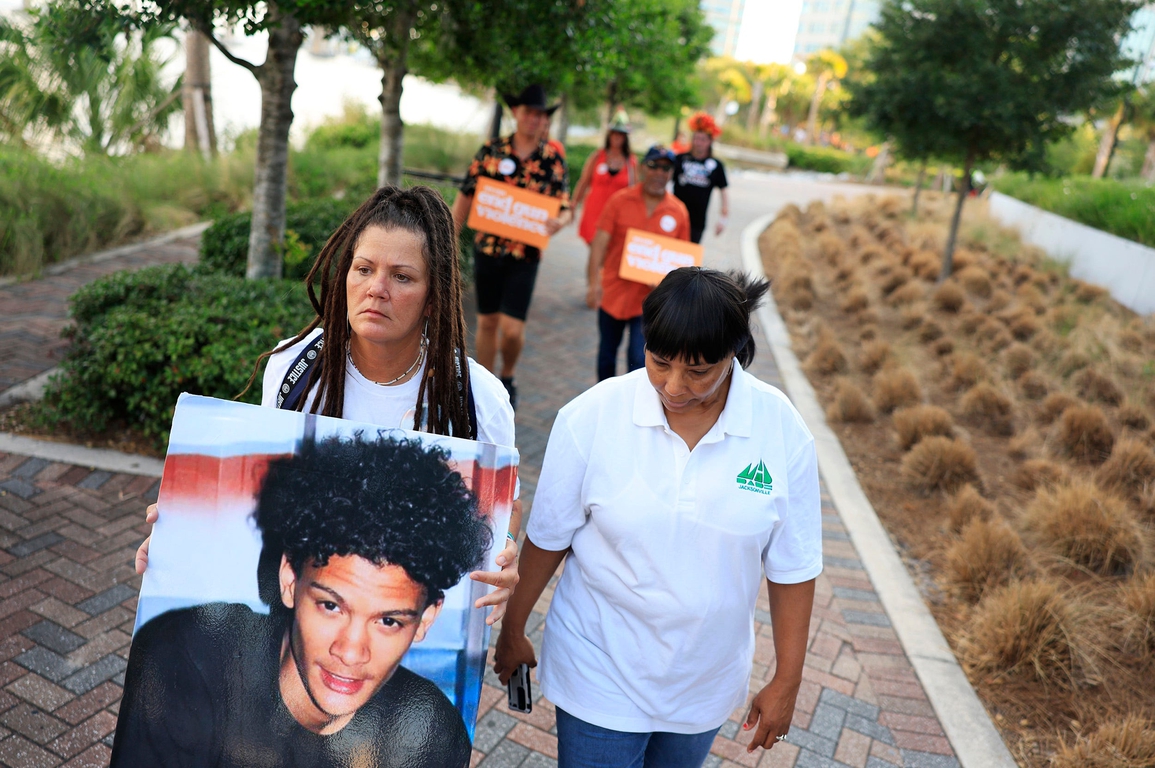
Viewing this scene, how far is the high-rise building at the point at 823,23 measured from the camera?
157975mm

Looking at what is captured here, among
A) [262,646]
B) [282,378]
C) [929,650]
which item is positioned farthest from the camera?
[929,650]

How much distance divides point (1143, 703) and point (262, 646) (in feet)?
12.6

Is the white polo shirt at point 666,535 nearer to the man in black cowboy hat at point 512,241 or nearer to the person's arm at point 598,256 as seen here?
the man in black cowboy hat at point 512,241

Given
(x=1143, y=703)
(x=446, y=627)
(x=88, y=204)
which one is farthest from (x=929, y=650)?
(x=88, y=204)

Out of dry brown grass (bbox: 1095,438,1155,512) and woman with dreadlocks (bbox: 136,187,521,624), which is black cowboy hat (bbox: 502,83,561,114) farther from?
dry brown grass (bbox: 1095,438,1155,512)

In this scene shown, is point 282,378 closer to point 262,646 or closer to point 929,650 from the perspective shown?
point 262,646

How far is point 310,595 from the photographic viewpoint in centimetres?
176

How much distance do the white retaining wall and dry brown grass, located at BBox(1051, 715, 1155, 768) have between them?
9660 mm

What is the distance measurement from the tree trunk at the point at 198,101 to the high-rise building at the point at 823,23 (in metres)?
161

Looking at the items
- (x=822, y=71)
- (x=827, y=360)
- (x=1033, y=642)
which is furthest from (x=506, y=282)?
(x=822, y=71)

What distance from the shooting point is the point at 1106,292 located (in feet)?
40.4

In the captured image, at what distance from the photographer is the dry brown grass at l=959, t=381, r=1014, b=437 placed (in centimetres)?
755

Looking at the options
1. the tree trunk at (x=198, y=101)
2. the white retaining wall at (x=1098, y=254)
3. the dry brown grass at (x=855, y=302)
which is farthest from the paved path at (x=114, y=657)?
the tree trunk at (x=198, y=101)

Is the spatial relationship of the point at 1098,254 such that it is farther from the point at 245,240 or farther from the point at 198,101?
the point at 198,101
